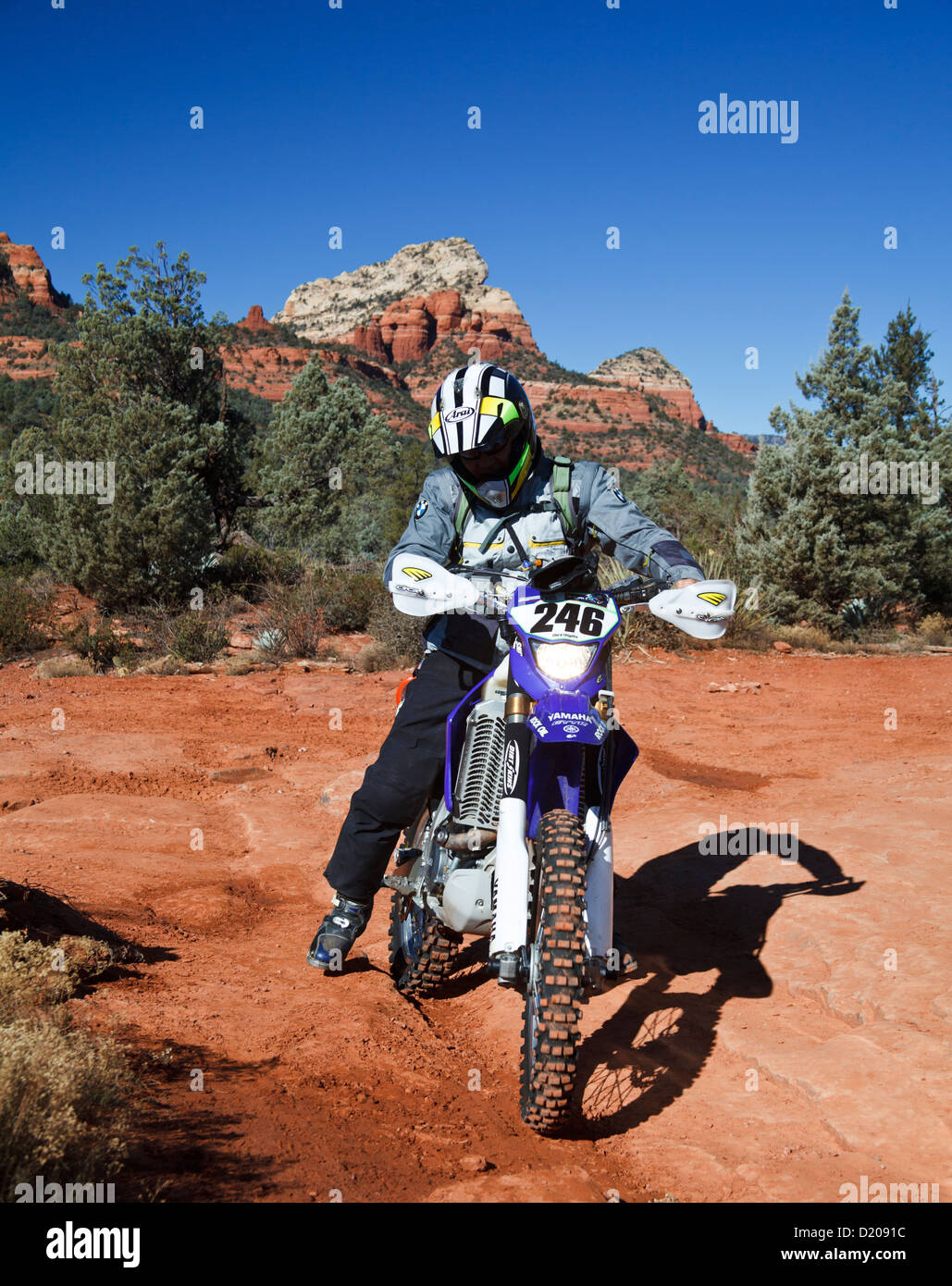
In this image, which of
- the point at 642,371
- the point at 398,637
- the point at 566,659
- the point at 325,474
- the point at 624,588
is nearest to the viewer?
the point at 566,659

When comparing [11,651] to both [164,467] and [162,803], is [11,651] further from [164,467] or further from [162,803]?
[162,803]

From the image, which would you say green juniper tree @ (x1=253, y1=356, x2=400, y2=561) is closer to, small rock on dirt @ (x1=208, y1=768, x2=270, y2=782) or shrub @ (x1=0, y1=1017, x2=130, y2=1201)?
small rock on dirt @ (x1=208, y1=768, x2=270, y2=782)

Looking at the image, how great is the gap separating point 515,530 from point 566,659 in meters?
1.02

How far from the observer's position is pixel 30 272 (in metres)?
95.2

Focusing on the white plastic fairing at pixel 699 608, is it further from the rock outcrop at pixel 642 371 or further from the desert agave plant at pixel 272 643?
the rock outcrop at pixel 642 371

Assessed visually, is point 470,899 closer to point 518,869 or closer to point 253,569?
point 518,869

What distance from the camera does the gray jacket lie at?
141 inches

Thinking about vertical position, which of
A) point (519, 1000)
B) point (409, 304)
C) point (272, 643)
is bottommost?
point (519, 1000)

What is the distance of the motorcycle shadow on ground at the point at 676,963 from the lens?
10.3 feet

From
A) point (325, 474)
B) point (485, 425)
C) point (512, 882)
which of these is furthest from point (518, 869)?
point (325, 474)

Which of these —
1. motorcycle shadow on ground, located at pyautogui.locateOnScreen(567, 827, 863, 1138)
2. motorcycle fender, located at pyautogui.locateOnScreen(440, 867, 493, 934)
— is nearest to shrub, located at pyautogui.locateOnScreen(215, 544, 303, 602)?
motorcycle shadow on ground, located at pyautogui.locateOnScreen(567, 827, 863, 1138)

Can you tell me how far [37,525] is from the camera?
19562mm
